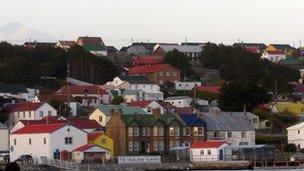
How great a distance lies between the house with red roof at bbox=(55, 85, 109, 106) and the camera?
80.2 meters

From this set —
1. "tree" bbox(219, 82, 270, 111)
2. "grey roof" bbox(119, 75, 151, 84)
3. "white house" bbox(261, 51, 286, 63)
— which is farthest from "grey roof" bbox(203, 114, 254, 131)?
"white house" bbox(261, 51, 286, 63)

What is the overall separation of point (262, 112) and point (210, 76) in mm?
32926

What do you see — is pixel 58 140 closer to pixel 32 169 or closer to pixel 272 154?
pixel 32 169

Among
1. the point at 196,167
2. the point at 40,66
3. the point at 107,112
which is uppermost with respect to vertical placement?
the point at 40,66

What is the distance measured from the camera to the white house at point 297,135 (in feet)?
200

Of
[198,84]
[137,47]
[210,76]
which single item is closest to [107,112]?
[198,84]

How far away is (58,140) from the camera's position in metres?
54.1

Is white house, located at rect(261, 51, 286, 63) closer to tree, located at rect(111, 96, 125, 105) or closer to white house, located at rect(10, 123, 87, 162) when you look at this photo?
tree, located at rect(111, 96, 125, 105)

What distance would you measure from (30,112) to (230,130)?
16.2 m

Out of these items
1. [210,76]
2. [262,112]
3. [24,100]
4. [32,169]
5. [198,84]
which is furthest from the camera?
[210,76]

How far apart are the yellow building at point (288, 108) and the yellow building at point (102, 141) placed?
77.8ft

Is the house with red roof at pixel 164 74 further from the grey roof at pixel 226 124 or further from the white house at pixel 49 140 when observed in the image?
the white house at pixel 49 140

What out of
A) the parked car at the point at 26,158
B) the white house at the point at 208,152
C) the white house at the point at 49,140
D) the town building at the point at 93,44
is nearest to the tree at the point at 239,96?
the white house at the point at 208,152

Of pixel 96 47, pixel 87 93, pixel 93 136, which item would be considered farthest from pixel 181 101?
pixel 96 47
